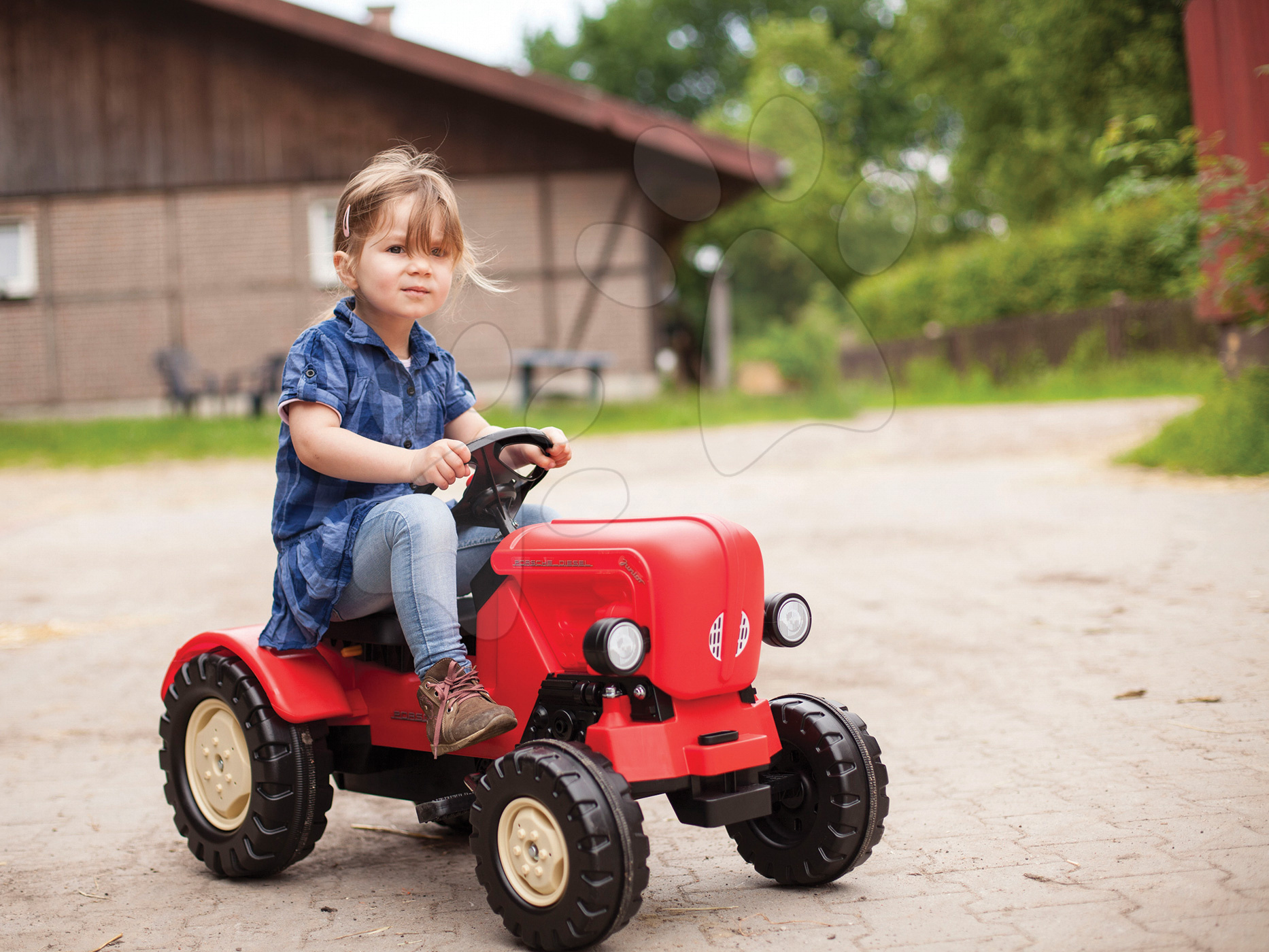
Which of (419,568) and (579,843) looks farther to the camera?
(419,568)

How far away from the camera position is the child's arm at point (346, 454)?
8.02 ft

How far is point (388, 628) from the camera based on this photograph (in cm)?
265

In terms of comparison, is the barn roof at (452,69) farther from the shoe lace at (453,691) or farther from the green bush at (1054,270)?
the shoe lace at (453,691)

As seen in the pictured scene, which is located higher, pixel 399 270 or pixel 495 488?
pixel 399 270

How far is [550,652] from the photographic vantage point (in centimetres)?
248

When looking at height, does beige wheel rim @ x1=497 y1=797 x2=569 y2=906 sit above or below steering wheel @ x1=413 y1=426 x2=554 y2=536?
below

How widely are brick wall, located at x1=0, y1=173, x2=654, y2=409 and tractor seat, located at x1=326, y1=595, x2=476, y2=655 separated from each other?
14.3m

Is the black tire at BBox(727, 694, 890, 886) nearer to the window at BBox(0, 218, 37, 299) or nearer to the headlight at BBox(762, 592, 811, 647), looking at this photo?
the headlight at BBox(762, 592, 811, 647)

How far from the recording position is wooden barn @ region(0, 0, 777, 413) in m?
16.5

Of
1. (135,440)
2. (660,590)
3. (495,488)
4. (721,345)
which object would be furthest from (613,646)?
(721,345)

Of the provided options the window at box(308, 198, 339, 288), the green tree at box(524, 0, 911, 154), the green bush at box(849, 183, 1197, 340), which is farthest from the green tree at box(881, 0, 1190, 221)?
the green tree at box(524, 0, 911, 154)

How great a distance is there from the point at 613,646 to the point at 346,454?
2.43 feet

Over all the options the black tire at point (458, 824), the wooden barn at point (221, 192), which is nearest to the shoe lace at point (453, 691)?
the black tire at point (458, 824)

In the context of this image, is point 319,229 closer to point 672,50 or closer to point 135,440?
point 135,440
